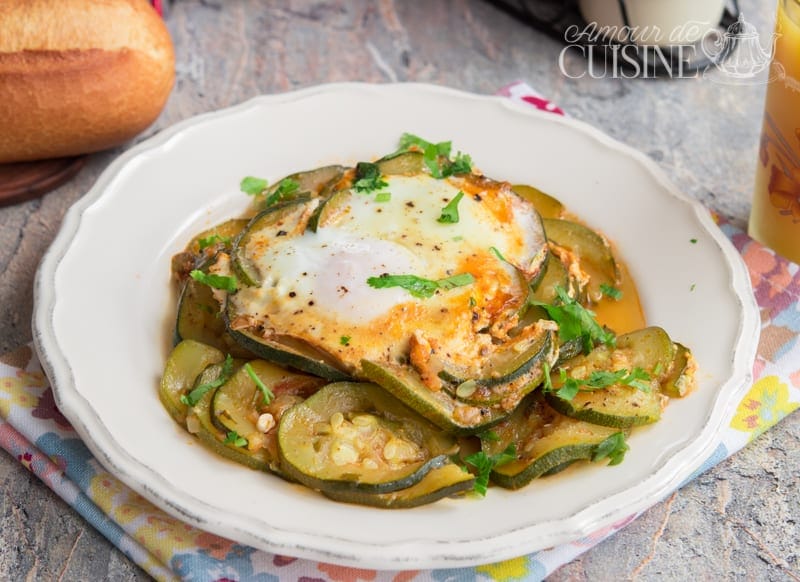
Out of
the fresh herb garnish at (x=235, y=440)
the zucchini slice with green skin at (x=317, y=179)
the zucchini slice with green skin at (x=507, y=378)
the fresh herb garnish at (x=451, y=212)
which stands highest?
the fresh herb garnish at (x=451, y=212)

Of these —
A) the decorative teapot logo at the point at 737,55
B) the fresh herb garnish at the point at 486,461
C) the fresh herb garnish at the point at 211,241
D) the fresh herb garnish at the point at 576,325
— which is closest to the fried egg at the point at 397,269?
the fresh herb garnish at the point at 576,325

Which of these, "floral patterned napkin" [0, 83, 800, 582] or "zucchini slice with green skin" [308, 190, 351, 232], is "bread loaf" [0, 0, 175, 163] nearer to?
"floral patterned napkin" [0, 83, 800, 582]

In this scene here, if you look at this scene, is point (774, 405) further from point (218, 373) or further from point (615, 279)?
point (218, 373)

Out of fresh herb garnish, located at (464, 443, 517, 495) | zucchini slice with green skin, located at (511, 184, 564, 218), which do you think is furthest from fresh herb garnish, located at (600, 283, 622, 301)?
fresh herb garnish, located at (464, 443, 517, 495)

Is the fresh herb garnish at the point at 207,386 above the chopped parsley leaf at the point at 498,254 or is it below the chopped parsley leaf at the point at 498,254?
below

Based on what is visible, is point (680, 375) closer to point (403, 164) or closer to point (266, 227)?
point (403, 164)

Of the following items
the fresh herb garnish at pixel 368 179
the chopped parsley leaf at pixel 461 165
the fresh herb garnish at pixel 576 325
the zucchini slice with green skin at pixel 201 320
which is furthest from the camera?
the chopped parsley leaf at pixel 461 165

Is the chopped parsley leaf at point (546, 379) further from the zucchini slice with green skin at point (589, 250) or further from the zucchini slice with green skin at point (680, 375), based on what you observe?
the zucchini slice with green skin at point (589, 250)
